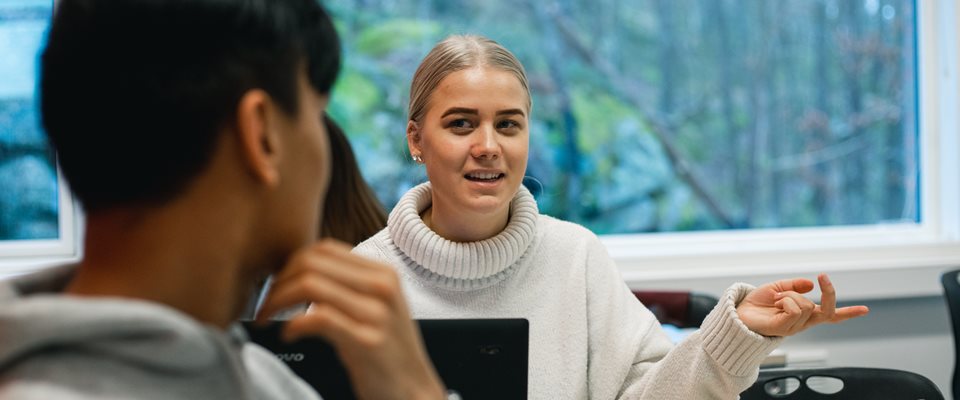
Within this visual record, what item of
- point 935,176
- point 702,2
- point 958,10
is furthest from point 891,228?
point 702,2

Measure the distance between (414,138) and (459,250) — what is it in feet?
0.91

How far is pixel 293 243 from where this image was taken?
75 centimetres

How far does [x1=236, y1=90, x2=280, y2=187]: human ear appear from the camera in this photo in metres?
0.68

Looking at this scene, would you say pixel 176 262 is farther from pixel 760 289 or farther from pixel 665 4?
pixel 665 4

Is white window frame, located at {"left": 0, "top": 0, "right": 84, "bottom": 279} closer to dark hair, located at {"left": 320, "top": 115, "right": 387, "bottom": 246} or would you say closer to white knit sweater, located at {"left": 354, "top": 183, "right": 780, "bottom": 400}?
dark hair, located at {"left": 320, "top": 115, "right": 387, "bottom": 246}

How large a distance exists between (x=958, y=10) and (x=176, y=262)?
138 inches

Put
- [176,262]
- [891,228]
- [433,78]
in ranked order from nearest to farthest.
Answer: [176,262] → [433,78] → [891,228]

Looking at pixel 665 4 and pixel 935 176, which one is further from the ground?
pixel 665 4

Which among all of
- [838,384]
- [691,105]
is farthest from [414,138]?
[691,105]

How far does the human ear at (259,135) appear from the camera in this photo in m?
0.68

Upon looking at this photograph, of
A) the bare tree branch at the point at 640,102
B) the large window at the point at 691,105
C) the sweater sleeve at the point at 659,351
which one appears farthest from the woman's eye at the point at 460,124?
the bare tree branch at the point at 640,102

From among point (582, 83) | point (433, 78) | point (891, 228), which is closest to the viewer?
point (433, 78)

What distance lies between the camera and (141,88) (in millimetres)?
651

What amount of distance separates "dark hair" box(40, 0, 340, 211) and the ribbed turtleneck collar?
108cm
